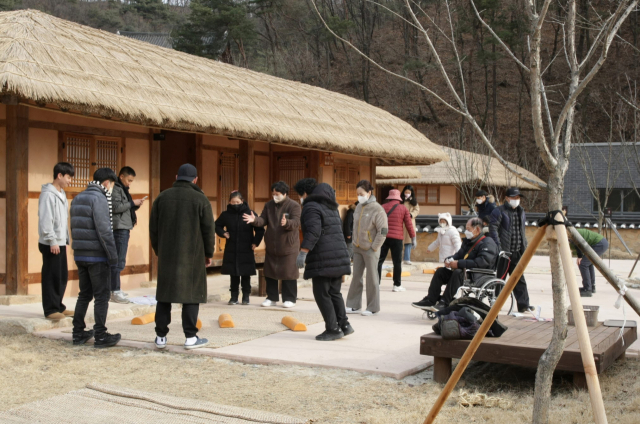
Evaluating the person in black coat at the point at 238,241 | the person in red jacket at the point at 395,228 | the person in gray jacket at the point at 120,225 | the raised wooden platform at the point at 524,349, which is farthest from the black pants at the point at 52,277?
the person in red jacket at the point at 395,228

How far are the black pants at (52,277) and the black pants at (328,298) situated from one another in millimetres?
2795

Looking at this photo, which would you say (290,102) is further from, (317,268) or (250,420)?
(250,420)

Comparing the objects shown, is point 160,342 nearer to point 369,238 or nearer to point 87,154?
point 369,238

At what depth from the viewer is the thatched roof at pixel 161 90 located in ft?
24.8

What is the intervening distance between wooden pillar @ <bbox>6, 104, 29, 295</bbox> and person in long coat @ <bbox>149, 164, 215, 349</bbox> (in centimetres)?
264

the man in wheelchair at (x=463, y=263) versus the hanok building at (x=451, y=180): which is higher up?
the hanok building at (x=451, y=180)

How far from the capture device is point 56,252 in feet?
22.4

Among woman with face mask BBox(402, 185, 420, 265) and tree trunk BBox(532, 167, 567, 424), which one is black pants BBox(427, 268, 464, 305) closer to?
tree trunk BBox(532, 167, 567, 424)

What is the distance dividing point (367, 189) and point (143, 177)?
3796mm

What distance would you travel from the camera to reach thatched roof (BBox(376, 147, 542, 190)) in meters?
22.9

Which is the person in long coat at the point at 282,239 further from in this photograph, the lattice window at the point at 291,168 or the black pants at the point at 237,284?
the lattice window at the point at 291,168

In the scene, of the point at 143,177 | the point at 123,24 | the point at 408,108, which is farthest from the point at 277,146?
the point at 123,24

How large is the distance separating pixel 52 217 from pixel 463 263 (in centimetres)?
457

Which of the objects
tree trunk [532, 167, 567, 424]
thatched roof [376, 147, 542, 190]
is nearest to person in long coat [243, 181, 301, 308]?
tree trunk [532, 167, 567, 424]
